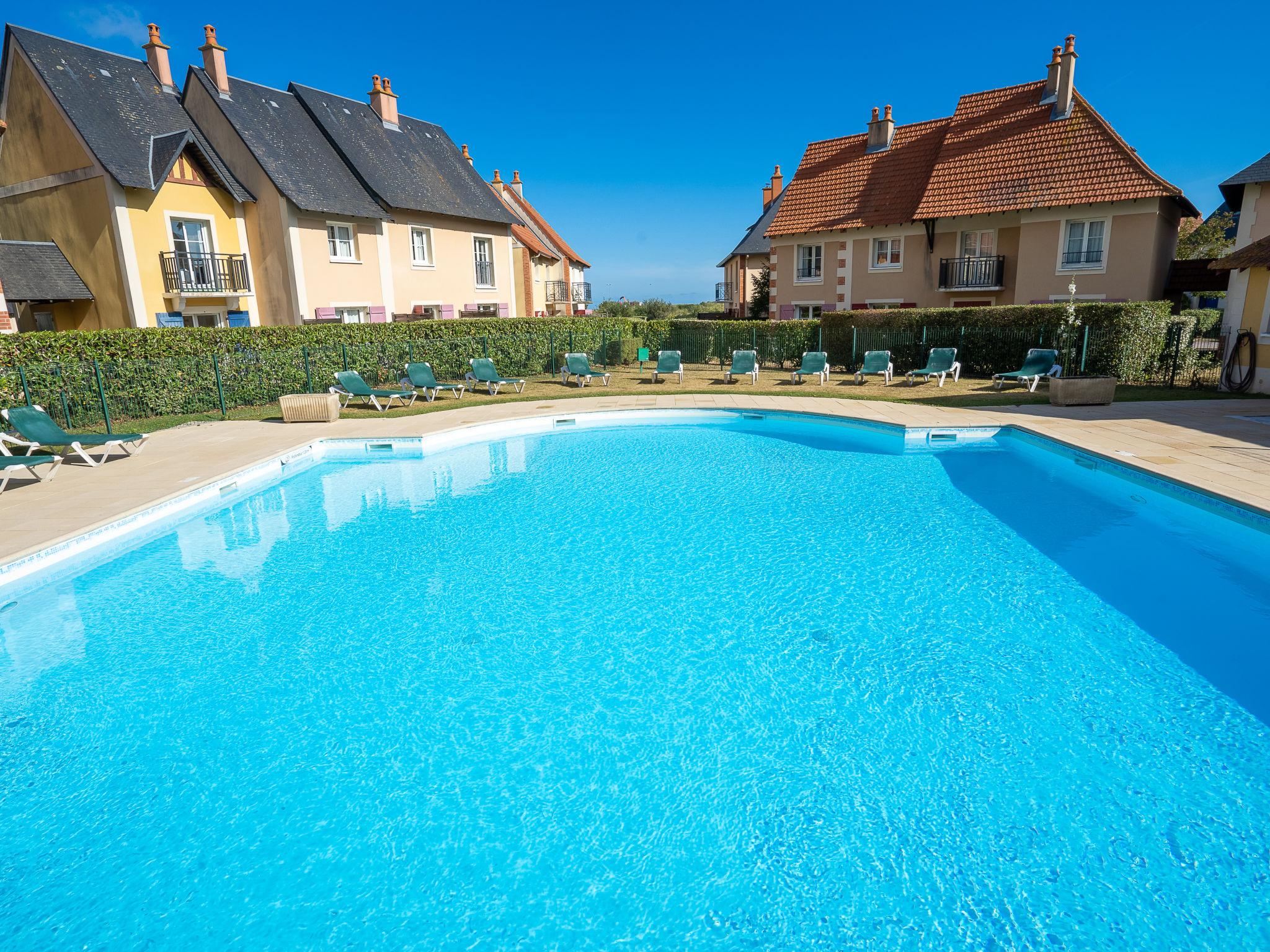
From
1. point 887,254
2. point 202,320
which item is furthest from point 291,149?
point 887,254

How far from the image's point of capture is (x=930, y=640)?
241 inches

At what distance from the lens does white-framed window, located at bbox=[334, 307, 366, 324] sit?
84.3 ft

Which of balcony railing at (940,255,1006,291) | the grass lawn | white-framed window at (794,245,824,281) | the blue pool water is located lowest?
the blue pool water

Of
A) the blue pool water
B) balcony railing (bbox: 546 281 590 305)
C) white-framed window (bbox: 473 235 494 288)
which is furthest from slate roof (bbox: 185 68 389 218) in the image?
balcony railing (bbox: 546 281 590 305)

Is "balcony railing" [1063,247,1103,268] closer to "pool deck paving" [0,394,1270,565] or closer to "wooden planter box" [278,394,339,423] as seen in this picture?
"pool deck paving" [0,394,1270,565]

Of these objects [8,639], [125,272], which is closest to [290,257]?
[125,272]

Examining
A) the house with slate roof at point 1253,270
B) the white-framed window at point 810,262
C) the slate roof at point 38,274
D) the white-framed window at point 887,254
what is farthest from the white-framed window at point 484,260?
the house with slate roof at point 1253,270

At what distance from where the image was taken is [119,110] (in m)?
22.2

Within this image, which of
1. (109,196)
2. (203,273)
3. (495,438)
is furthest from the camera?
(203,273)

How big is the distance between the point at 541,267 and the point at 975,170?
27.2 metres

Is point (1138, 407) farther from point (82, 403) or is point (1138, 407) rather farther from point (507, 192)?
point (507, 192)

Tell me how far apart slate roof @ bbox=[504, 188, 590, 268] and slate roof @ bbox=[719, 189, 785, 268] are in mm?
12741

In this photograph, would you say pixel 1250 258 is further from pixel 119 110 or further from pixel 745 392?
pixel 119 110

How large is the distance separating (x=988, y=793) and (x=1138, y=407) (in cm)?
1403
